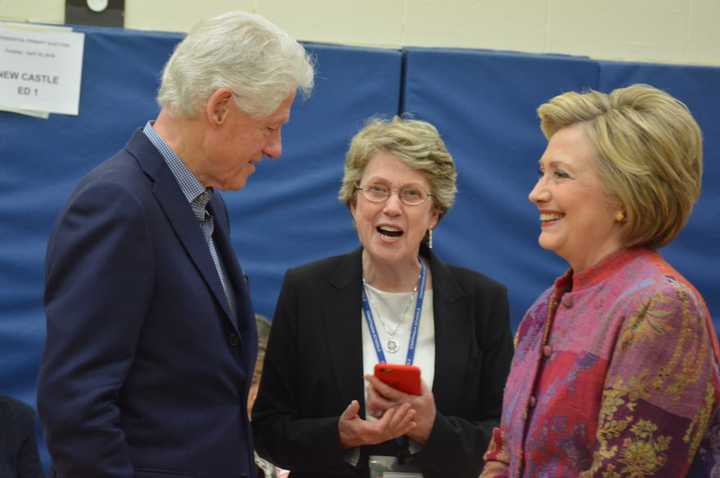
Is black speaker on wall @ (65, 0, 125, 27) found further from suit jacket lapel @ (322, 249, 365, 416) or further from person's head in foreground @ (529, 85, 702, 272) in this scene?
person's head in foreground @ (529, 85, 702, 272)

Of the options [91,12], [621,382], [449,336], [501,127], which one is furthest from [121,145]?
[621,382]

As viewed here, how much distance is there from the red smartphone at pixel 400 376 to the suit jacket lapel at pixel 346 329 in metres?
0.16

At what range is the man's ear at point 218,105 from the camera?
212 cm

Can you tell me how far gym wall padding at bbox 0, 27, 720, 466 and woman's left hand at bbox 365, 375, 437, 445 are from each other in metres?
1.93

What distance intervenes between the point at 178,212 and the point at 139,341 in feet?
0.94

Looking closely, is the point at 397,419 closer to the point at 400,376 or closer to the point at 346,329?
the point at 400,376

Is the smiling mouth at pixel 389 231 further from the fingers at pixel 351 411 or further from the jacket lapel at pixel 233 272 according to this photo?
the jacket lapel at pixel 233 272

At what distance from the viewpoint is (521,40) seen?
4883 millimetres

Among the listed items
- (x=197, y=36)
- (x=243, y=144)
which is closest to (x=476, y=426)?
(x=243, y=144)

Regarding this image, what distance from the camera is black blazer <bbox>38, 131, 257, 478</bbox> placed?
1907mm


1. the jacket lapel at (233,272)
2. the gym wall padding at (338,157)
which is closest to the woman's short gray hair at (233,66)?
the jacket lapel at (233,272)

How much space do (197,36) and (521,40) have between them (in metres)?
3.02

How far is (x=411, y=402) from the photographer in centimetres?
264

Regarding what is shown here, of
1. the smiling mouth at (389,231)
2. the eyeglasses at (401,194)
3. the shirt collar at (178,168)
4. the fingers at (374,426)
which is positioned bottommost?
the fingers at (374,426)
